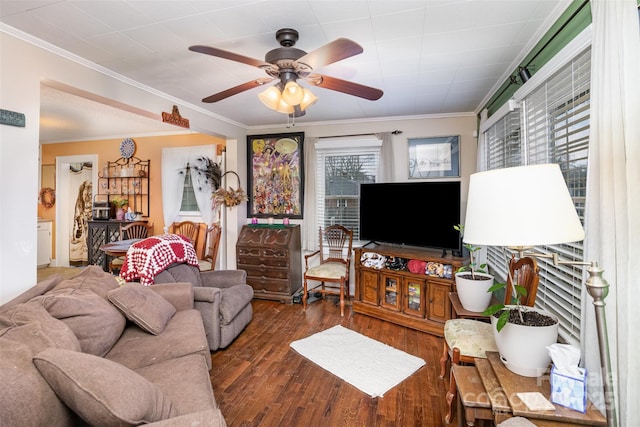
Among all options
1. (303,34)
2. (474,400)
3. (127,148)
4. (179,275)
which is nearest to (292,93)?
(303,34)

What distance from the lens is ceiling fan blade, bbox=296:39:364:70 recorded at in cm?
162

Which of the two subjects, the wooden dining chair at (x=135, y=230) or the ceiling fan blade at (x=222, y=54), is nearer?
the ceiling fan blade at (x=222, y=54)

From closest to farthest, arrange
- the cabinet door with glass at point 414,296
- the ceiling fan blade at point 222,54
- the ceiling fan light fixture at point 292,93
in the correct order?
the ceiling fan blade at point 222,54, the ceiling fan light fixture at point 292,93, the cabinet door with glass at point 414,296

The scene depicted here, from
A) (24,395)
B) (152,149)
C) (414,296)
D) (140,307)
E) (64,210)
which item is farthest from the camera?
(64,210)

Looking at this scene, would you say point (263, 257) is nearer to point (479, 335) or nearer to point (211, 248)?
point (211, 248)

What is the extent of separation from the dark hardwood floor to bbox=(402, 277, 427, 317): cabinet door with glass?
22cm

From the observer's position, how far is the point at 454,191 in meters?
3.45

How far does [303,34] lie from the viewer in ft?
7.06

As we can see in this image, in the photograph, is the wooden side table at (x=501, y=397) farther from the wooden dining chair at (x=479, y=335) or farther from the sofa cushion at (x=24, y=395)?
the sofa cushion at (x=24, y=395)

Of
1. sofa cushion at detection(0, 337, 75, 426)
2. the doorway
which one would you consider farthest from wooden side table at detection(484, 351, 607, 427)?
the doorway

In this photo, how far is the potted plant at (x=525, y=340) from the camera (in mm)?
1377

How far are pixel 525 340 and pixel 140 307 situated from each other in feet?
7.28

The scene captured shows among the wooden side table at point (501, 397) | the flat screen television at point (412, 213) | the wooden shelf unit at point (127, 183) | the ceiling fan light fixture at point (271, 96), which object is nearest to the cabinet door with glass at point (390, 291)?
the flat screen television at point (412, 213)

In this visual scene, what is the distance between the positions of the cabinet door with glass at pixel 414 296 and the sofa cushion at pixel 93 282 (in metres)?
2.74
